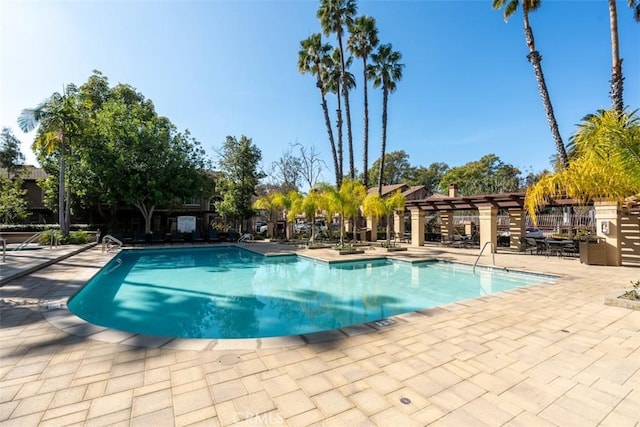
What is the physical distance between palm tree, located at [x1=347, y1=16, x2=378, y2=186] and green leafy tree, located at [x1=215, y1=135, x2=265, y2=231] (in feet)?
31.3

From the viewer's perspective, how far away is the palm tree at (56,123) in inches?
612

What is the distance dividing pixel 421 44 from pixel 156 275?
16834 millimetres

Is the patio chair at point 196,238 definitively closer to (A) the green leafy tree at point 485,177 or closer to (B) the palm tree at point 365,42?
(B) the palm tree at point 365,42

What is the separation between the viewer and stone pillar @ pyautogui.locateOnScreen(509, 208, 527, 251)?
1530 centimetres

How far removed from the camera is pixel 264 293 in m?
8.45


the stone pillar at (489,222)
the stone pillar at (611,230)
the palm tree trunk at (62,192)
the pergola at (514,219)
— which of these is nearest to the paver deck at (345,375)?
the stone pillar at (611,230)

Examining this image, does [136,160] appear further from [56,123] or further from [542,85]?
[542,85]

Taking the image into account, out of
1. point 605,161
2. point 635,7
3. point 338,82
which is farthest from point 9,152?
point 635,7

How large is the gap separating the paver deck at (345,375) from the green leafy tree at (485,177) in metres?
40.2

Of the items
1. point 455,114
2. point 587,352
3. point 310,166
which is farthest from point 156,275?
point 455,114

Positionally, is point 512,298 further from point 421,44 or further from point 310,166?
point 310,166

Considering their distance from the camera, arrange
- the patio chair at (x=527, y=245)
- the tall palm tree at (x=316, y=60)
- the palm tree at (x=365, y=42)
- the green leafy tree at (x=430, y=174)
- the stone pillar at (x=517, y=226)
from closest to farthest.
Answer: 1. the patio chair at (x=527, y=245)
2. the stone pillar at (x=517, y=226)
3. the palm tree at (x=365, y=42)
4. the tall palm tree at (x=316, y=60)
5. the green leafy tree at (x=430, y=174)

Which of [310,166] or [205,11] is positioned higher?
[205,11]

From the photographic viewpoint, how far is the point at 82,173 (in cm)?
1778
